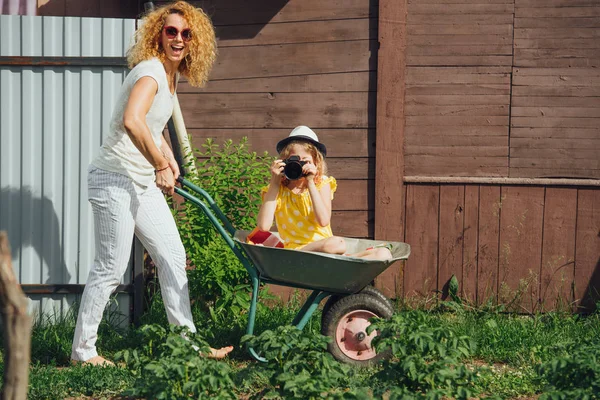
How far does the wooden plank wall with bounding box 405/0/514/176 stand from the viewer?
19.7 ft

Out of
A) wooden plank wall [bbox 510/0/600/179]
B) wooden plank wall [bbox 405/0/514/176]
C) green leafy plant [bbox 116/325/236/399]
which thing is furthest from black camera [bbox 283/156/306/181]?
wooden plank wall [bbox 510/0/600/179]

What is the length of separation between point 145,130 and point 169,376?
135cm

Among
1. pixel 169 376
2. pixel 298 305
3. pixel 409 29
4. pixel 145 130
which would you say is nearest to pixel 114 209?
pixel 145 130

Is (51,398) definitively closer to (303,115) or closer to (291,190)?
(291,190)

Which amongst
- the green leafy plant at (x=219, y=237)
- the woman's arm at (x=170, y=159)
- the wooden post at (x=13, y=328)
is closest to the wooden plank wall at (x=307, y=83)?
the green leafy plant at (x=219, y=237)

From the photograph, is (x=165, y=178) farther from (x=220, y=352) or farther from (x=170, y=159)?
(x=220, y=352)

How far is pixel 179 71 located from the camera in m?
4.64

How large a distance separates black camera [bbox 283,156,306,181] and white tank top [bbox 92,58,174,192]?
702mm

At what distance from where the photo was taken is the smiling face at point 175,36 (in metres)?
4.38

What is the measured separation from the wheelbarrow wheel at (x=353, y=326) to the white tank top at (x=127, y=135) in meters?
1.24

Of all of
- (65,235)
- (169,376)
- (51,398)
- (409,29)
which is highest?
(409,29)

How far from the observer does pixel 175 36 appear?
4383mm

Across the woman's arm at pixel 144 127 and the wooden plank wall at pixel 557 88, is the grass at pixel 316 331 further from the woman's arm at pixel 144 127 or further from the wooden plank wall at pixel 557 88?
the wooden plank wall at pixel 557 88

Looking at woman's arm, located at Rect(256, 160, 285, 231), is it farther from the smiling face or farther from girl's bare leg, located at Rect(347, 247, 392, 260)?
the smiling face
